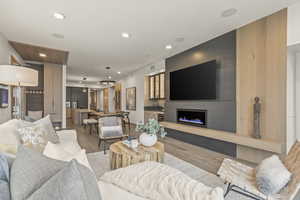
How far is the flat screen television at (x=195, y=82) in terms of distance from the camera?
3.65 m

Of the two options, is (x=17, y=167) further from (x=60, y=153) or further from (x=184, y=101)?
(x=184, y=101)

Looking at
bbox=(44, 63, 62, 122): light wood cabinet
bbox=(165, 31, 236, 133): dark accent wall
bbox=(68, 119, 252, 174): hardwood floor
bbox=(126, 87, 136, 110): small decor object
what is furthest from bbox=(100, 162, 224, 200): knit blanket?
bbox=(126, 87, 136, 110): small decor object

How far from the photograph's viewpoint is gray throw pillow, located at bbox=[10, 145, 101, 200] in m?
0.72

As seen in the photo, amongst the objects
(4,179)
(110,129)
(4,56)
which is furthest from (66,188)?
(4,56)

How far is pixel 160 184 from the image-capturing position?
1376 mm

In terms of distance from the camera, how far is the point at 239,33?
3139 millimetres

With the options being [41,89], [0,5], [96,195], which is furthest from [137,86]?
[96,195]

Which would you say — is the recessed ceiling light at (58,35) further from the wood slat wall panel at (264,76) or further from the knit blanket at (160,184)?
the wood slat wall panel at (264,76)

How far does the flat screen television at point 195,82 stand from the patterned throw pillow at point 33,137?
345 centimetres

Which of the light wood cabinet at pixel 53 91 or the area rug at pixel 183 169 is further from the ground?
the light wood cabinet at pixel 53 91

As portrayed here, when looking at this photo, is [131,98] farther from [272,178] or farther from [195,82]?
[272,178]

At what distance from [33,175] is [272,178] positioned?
197cm

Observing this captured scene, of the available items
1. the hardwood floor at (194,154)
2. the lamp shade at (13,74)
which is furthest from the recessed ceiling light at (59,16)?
the hardwood floor at (194,154)

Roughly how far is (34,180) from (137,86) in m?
6.71
